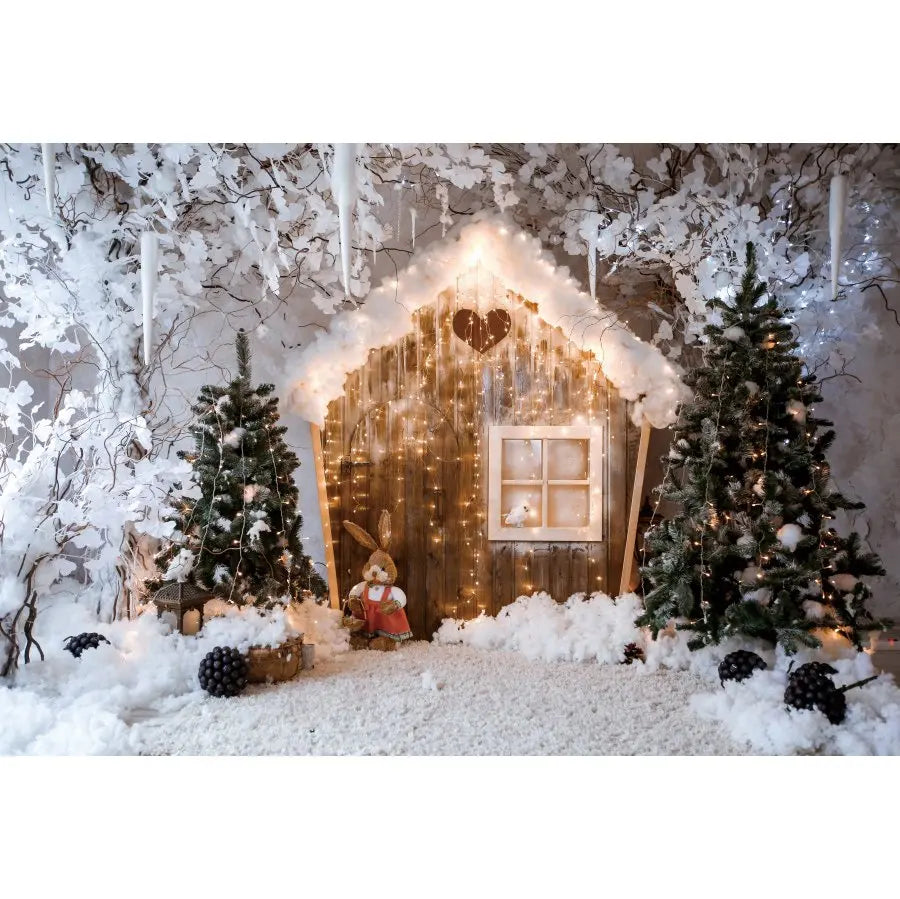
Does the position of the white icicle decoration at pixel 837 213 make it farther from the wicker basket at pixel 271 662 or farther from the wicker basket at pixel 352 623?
the wicker basket at pixel 271 662

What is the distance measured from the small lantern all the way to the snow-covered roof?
1069 millimetres

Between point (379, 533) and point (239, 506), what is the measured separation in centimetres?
83

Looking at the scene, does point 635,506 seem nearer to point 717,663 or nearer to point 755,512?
point 755,512

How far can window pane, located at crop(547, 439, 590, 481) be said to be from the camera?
4.07 metres

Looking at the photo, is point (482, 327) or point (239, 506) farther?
point (482, 327)

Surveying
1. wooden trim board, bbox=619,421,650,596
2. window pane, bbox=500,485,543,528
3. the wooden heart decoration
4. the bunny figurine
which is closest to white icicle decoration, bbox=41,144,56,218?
the wooden heart decoration

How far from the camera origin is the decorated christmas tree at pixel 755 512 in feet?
10.2

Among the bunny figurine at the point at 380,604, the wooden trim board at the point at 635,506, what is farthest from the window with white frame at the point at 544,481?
the bunny figurine at the point at 380,604

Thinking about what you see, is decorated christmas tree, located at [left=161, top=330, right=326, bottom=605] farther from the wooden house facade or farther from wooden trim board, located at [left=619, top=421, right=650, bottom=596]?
wooden trim board, located at [left=619, top=421, right=650, bottom=596]

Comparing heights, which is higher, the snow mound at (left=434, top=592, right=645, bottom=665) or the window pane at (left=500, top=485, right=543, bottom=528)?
the window pane at (left=500, top=485, right=543, bottom=528)

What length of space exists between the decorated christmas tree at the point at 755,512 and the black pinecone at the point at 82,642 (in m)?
2.48

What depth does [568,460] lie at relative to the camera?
4.07m

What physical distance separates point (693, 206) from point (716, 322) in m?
0.59

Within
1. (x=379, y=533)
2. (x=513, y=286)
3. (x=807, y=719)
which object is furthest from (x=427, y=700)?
(x=513, y=286)
